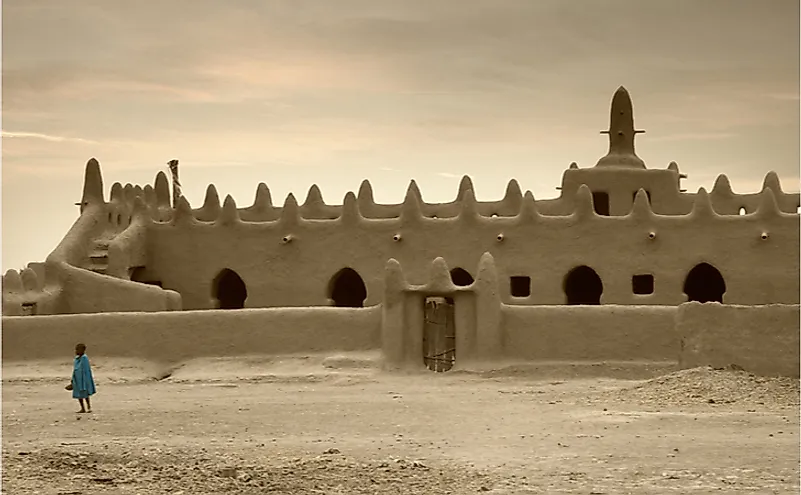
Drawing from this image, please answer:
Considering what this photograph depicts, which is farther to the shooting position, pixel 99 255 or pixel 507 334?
pixel 99 255

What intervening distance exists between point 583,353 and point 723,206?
1190cm

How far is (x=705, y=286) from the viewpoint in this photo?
32.8 m

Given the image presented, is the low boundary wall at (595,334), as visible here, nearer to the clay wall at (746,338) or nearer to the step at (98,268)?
the clay wall at (746,338)

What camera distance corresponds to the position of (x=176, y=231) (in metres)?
33.2

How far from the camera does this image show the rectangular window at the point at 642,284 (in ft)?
99.4

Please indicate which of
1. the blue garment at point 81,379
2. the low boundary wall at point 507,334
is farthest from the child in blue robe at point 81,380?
the low boundary wall at point 507,334

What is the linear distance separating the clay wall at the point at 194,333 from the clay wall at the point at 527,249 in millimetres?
5956

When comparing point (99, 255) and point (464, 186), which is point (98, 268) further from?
point (464, 186)

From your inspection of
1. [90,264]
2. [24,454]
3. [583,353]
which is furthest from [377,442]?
[90,264]

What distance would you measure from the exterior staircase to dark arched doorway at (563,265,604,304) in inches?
480

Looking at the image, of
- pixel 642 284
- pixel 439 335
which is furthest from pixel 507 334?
pixel 642 284

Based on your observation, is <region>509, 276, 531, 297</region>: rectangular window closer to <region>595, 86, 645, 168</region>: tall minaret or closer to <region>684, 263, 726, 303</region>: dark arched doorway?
<region>684, 263, 726, 303</region>: dark arched doorway

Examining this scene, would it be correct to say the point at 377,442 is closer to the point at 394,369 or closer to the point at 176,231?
the point at 394,369

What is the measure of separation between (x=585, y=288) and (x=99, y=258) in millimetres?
12979
